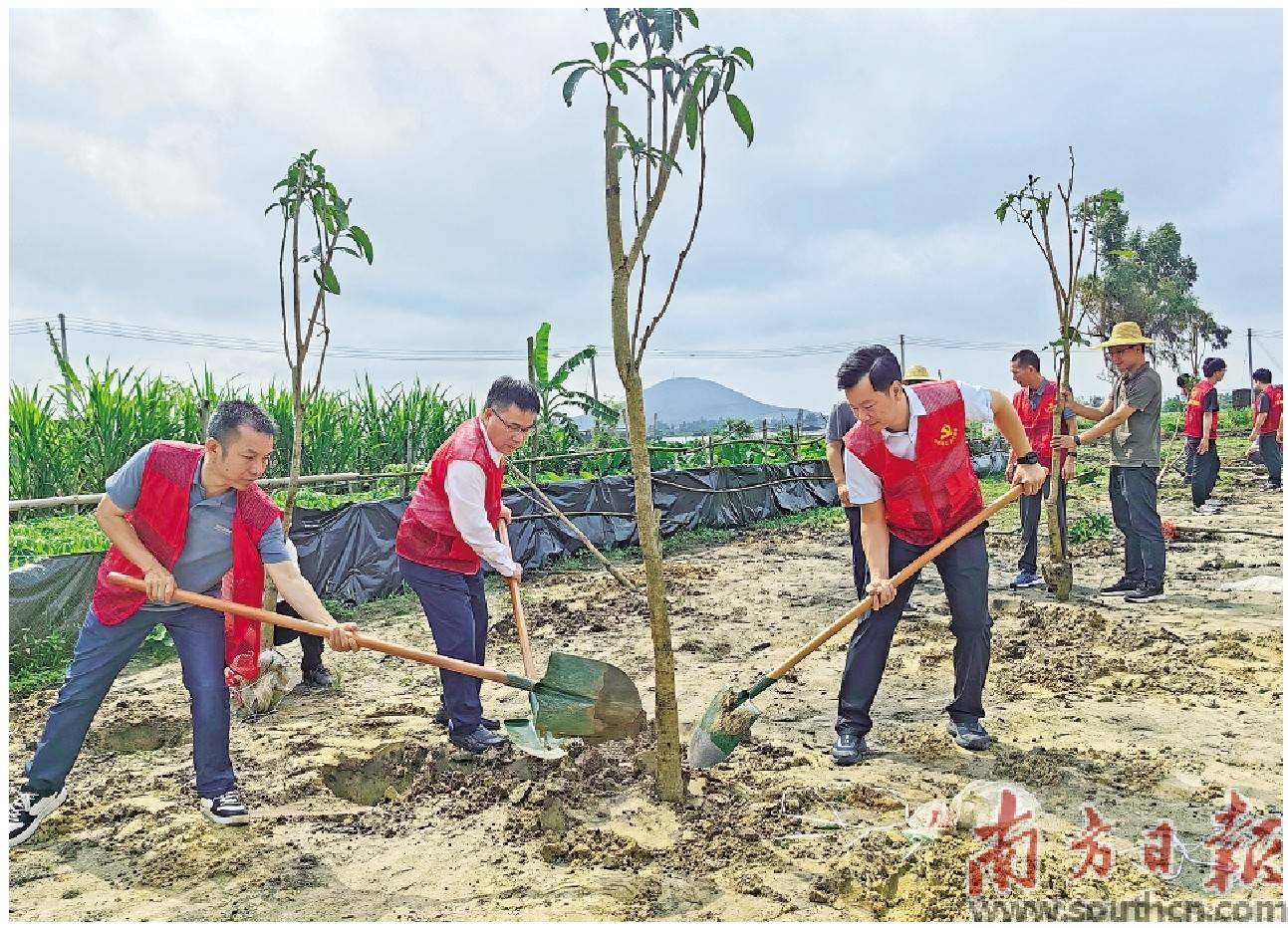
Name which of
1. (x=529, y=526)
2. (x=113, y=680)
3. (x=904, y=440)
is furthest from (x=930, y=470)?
(x=529, y=526)

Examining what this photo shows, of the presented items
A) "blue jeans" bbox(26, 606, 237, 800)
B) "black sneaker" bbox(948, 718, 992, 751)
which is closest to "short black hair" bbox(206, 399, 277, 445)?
"blue jeans" bbox(26, 606, 237, 800)

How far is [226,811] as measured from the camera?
3.27m

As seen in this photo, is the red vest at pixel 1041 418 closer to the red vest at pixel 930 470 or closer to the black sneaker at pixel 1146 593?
the black sneaker at pixel 1146 593

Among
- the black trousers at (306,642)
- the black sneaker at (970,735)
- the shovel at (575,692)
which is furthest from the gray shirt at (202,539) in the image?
the black sneaker at (970,735)

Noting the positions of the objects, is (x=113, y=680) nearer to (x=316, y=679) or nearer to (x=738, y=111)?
(x=316, y=679)

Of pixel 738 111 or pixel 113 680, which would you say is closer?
pixel 738 111

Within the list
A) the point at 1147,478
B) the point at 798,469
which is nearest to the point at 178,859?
the point at 1147,478

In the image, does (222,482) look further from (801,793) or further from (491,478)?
(801,793)

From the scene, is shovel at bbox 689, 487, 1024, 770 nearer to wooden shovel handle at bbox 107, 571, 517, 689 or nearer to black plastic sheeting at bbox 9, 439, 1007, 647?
wooden shovel handle at bbox 107, 571, 517, 689

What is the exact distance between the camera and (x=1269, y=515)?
10695 millimetres

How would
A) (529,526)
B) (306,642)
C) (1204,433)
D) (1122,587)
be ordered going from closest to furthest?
(306,642) < (1122,587) < (529,526) < (1204,433)

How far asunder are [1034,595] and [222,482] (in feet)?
18.3

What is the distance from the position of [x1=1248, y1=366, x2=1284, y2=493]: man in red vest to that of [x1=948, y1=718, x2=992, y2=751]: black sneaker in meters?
9.80

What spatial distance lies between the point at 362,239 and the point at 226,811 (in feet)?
10.2
